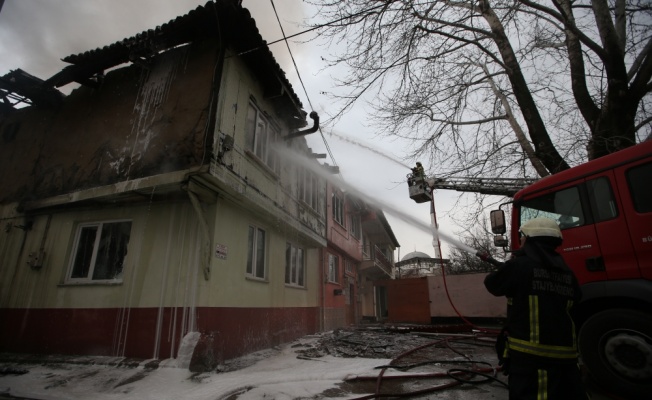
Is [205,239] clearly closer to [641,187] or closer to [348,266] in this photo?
[641,187]

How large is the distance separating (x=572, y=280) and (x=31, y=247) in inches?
393

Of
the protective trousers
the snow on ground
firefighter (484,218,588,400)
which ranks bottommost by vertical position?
the snow on ground

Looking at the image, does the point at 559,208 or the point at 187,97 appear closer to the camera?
the point at 559,208

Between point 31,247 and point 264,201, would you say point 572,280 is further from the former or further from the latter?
point 31,247

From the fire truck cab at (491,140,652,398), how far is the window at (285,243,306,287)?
7.40 meters

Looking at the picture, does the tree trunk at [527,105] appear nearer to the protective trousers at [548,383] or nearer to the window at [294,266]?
the protective trousers at [548,383]

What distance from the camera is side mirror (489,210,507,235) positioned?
538cm

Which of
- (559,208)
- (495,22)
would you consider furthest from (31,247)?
(495,22)

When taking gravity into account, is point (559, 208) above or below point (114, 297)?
above

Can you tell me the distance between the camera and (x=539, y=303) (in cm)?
253

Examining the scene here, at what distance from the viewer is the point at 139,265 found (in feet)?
21.2

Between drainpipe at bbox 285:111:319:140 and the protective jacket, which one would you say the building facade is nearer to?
drainpipe at bbox 285:111:319:140

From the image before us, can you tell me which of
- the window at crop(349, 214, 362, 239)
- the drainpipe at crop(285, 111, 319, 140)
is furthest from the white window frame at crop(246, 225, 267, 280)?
the window at crop(349, 214, 362, 239)

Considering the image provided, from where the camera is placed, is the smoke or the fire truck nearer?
the fire truck
